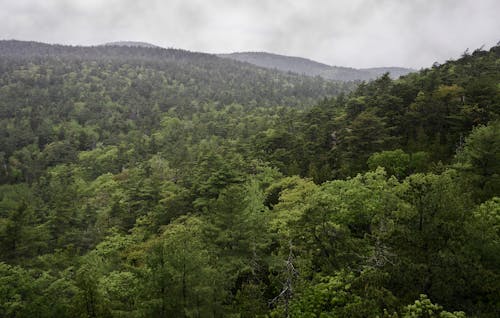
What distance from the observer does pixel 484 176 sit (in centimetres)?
2434

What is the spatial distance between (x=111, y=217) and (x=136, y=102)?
348 ft

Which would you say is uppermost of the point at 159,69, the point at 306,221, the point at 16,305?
the point at 159,69

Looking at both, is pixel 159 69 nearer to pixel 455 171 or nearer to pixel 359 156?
pixel 359 156

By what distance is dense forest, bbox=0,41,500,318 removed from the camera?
14.9 m

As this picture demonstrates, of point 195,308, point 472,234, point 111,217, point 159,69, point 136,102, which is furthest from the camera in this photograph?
point 159,69

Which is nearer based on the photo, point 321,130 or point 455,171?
point 455,171

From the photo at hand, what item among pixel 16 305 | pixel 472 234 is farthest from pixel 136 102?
pixel 472 234

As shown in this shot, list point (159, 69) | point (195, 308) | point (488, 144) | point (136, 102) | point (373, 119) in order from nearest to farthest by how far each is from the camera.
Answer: point (195, 308) → point (488, 144) → point (373, 119) → point (136, 102) → point (159, 69)

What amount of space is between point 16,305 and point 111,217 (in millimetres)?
25616

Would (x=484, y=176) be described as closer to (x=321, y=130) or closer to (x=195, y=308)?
(x=195, y=308)

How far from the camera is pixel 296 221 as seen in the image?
69.1 feet

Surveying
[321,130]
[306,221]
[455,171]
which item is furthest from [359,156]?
[306,221]

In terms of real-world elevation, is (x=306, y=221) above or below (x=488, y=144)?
below

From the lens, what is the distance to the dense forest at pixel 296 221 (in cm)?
1495
